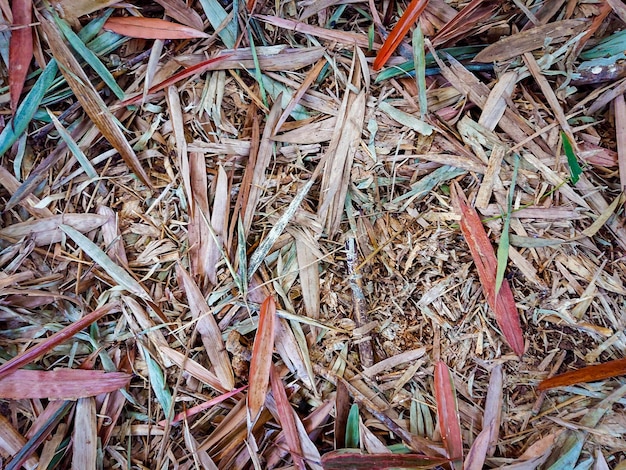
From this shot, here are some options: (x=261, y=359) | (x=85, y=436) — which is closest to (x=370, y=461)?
(x=261, y=359)

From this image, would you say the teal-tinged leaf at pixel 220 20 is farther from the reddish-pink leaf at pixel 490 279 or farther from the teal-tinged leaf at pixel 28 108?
the reddish-pink leaf at pixel 490 279

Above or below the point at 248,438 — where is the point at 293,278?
above

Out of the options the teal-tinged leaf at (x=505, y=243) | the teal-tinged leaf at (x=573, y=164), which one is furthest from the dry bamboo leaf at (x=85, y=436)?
the teal-tinged leaf at (x=573, y=164)

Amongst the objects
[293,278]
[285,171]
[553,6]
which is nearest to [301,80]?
[285,171]

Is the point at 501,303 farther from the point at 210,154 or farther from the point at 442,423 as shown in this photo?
the point at 210,154

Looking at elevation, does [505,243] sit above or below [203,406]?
above

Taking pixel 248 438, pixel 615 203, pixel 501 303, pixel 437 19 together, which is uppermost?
pixel 437 19

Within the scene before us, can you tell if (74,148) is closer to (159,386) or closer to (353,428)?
(159,386)
